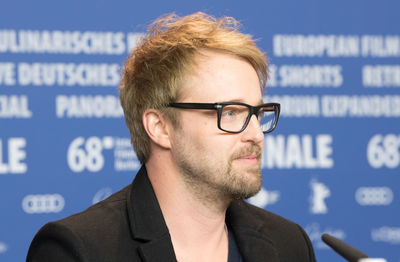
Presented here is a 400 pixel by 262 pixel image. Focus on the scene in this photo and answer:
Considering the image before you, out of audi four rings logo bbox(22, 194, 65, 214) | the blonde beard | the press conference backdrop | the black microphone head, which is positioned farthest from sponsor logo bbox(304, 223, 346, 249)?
the black microphone head

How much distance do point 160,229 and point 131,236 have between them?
9cm

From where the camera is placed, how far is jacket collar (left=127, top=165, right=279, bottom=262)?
1.76 m

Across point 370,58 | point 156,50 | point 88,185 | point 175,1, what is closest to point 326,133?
point 370,58

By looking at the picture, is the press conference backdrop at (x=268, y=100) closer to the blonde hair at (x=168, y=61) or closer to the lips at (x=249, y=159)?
the blonde hair at (x=168, y=61)

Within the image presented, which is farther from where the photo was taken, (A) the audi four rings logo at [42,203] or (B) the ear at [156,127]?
(A) the audi four rings logo at [42,203]

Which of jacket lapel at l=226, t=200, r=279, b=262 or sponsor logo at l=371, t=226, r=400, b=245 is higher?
jacket lapel at l=226, t=200, r=279, b=262

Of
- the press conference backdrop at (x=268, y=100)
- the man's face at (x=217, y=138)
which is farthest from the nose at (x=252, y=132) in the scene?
the press conference backdrop at (x=268, y=100)

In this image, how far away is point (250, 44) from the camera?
195cm

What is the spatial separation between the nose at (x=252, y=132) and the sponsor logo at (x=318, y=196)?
137 centimetres

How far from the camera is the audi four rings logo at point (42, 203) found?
2.76m

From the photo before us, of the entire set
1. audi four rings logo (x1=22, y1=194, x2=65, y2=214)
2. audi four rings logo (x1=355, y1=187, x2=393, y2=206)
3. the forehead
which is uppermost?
the forehead

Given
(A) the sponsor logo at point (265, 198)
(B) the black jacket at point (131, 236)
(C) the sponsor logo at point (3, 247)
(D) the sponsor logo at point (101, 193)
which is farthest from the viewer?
(A) the sponsor logo at point (265, 198)

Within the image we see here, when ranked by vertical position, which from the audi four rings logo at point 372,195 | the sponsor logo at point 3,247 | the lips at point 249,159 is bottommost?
the sponsor logo at point 3,247

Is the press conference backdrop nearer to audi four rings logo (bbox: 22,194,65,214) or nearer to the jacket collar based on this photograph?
audi four rings logo (bbox: 22,194,65,214)
